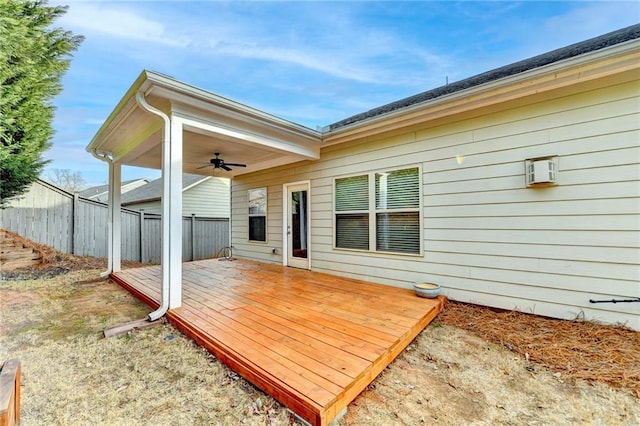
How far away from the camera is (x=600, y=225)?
2.90 m

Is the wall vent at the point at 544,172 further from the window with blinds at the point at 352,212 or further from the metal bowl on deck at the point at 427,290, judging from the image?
the window with blinds at the point at 352,212

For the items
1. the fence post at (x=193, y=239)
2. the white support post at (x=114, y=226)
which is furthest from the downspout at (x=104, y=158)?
the fence post at (x=193, y=239)

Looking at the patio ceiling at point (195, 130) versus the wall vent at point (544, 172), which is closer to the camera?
the wall vent at point (544, 172)

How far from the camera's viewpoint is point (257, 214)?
723 cm

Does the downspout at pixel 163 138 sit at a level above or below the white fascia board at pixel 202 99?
below

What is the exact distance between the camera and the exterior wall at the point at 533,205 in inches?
111

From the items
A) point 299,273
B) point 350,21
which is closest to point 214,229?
point 299,273

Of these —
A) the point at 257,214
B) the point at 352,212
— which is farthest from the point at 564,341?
the point at 257,214

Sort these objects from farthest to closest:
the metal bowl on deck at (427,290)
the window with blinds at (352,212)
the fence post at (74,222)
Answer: the fence post at (74,222) < the window with blinds at (352,212) < the metal bowl on deck at (427,290)

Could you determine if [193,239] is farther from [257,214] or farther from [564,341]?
[564,341]

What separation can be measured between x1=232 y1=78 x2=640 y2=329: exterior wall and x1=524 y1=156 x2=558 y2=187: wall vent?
73 millimetres

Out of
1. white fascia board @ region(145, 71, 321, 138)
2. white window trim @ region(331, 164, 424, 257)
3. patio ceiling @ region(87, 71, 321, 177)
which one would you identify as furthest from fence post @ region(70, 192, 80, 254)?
white window trim @ region(331, 164, 424, 257)

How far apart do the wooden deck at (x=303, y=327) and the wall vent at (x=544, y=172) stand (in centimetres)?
192

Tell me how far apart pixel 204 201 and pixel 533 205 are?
1323 cm
